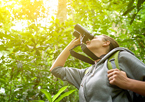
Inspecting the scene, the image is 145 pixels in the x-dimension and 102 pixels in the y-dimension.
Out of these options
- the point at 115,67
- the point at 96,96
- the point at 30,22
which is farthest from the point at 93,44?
the point at 30,22

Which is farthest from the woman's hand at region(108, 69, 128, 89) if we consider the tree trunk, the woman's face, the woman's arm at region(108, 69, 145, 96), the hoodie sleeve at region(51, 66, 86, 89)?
the tree trunk

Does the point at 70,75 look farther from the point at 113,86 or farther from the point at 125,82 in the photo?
the point at 125,82

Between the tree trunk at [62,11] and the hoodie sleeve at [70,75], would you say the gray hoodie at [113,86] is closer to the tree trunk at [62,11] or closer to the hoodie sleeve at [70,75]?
the hoodie sleeve at [70,75]

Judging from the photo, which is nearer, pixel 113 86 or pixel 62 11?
pixel 113 86

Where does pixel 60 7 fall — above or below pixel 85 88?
above

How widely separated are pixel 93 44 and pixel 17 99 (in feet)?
4.08

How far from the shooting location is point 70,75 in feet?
4.75

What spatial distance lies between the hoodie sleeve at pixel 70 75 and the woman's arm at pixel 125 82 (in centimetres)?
57

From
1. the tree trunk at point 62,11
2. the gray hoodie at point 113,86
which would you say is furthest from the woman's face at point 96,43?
the tree trunk at point 62,11

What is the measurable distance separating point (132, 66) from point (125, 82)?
14 centimetres

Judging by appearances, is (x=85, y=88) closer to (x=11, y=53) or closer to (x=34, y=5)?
(x=11, y=53)

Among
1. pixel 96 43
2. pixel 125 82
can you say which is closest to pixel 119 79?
pixel 125 82

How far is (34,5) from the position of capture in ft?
6.64

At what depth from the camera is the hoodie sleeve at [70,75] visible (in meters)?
1.43
